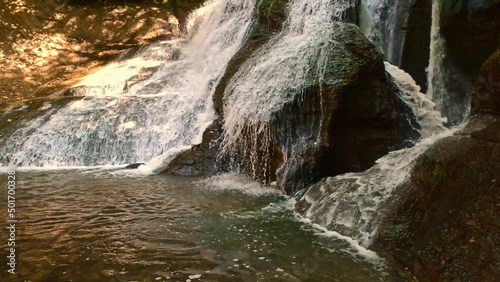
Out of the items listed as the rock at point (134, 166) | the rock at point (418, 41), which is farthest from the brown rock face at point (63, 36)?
the rock at point (418, 41)

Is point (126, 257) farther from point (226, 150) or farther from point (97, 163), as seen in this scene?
point (97, 163)

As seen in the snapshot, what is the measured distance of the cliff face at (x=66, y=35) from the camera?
13742 millimetres

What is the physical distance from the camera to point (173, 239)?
4.56 m

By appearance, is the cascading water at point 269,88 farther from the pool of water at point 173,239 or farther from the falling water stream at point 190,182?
the pool of water at point 173,239

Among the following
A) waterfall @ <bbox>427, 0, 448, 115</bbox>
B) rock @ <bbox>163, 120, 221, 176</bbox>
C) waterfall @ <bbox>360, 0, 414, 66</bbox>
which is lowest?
rock @ <bbox>163, 120, 221, 176</bbox>

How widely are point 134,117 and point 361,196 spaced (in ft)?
22.4

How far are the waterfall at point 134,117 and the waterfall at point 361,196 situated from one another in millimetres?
4001

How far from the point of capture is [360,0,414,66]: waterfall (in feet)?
33.1

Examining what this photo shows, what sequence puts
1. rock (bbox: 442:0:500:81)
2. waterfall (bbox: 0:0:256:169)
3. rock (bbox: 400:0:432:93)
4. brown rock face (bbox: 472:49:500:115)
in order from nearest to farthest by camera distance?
brown rock face (bbox: 472:49:500:115)
rock (bbox: 442:0:500:81)
rock (bbox: 400:0:432:93)
waterfall (bbox: 0:0:256:169)

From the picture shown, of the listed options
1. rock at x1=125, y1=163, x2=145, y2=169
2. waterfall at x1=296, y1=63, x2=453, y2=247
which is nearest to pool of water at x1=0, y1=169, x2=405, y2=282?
waterfall at x1=296, y1=63, x2=453, y2=247

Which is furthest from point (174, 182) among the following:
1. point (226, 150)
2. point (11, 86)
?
point (11, 86)

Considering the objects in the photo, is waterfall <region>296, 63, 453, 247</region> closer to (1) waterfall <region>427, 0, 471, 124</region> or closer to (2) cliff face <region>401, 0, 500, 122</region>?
(2) cliff face <region>401, 0, 500, 122</region>

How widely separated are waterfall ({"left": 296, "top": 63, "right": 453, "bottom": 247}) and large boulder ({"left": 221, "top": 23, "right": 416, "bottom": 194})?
0.99 meters

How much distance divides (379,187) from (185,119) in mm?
6049
